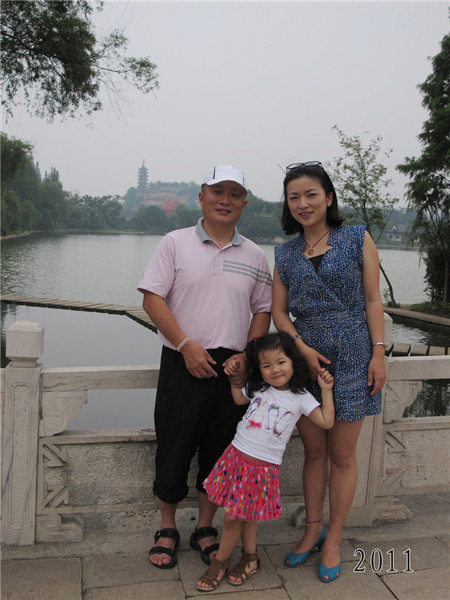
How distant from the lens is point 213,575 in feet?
5.77

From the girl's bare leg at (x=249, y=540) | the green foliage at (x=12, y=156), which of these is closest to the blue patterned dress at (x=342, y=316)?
the girl's bare leg at (x=249, y=540)

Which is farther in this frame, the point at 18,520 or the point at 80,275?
the point at 80,275

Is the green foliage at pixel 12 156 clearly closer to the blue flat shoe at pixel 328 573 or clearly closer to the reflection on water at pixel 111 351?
the reflection on water at pixel 111 351

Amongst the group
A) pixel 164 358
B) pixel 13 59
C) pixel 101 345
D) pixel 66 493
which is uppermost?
pixel 13 59

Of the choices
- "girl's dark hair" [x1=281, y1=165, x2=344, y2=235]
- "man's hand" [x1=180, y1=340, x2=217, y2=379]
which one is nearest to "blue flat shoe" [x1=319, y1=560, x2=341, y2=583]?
"man's hand" [x1=180, y1=340, x2=217, y2=379]

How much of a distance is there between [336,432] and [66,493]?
40.3 inches

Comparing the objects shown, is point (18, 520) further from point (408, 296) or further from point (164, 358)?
point (408, 296)

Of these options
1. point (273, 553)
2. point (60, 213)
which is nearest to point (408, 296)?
point (273, 553)

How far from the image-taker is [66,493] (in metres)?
1.98

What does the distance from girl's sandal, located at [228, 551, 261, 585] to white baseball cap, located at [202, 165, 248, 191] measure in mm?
1282

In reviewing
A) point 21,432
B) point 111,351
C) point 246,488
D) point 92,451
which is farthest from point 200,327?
point 111,351

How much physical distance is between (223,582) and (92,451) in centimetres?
66

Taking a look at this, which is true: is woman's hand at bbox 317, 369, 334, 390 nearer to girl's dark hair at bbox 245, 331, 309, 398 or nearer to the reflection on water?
girl's dark hair at bbox 245, 331, 309, 398

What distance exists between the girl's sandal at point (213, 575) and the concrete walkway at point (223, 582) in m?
0.02
